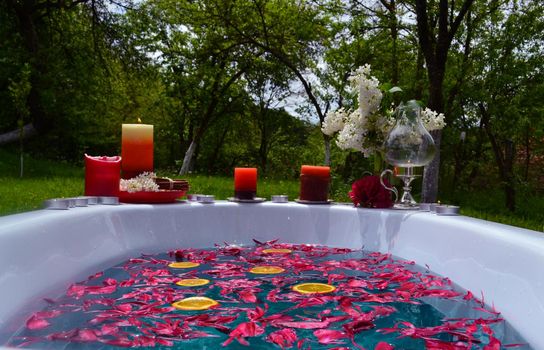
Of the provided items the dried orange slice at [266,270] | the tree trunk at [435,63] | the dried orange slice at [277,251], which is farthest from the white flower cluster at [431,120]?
the tree trunk at [435,63]

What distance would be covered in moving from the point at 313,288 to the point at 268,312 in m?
0.28

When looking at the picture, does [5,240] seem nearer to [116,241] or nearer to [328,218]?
[116,241]

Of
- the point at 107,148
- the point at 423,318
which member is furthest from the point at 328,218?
the point at 107,148

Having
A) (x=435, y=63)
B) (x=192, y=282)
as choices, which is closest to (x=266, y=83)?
(x=435, y=63)

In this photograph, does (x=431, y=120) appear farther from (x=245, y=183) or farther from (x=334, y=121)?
(x=245, y=183)

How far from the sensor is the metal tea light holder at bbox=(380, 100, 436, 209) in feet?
7.38

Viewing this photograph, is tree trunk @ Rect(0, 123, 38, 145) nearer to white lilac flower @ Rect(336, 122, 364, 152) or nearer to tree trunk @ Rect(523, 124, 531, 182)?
tree trunk @ Rect(523, 124, 531, 182)

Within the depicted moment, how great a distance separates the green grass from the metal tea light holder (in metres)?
1.91

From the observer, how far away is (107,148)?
12.7 metres

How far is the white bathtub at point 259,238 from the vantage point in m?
1.32

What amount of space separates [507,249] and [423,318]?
0.35m

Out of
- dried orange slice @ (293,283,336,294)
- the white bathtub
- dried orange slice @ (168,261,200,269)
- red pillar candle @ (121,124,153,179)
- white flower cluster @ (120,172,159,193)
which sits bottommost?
dried orange slice @ (168,261,200,269)

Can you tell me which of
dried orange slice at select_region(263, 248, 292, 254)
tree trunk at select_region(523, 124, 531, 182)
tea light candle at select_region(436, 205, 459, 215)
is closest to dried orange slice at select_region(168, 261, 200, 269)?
dried orange slice at select_region(263, 248, 292, 254)

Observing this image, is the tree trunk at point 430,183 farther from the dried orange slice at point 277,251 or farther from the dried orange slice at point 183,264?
the dried orange slice at point 183,264
